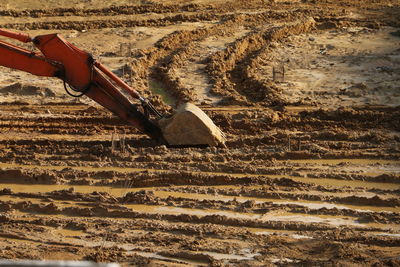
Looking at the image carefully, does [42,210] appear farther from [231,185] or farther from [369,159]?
[369,159]

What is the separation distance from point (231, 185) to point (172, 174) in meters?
0.80

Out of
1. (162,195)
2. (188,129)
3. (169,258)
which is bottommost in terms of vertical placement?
(169,258)

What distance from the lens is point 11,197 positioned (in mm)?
10383

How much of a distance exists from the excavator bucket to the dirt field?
229 mm

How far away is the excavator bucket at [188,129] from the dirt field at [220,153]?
23 centimetres

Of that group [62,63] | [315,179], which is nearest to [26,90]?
[62,63]

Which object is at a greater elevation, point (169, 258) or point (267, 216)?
point (267, 216)

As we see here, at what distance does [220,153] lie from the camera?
39.0ft

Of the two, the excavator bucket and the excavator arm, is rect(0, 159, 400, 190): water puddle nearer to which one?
the excavator bucket

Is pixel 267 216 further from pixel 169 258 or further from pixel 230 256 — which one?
pixel 169 258

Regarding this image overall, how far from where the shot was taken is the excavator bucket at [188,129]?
11880 mm

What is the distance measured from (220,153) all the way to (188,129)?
579 mm

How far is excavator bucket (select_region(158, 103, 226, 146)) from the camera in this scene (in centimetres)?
1188

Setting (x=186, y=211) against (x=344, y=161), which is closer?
(x=186, y=211)
